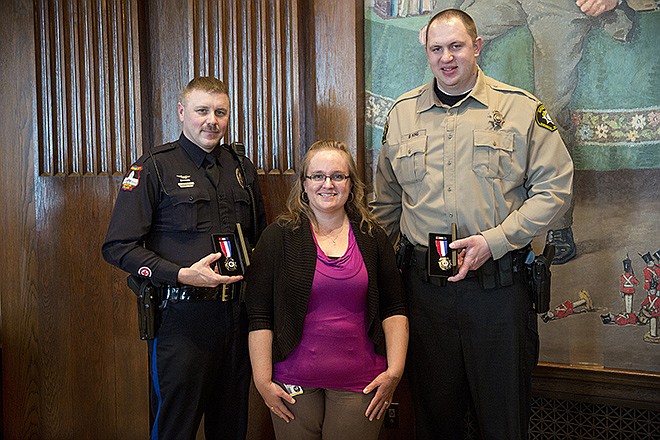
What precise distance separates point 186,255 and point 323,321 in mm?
578

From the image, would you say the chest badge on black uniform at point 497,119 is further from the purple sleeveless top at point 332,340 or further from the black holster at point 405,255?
the purple sleeveless top at point 332,340

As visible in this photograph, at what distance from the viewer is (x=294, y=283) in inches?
89.7

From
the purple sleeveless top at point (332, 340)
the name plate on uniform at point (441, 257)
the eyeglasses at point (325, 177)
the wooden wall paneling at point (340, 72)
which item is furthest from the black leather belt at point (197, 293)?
the wooden wall paneling at point (340, 72)

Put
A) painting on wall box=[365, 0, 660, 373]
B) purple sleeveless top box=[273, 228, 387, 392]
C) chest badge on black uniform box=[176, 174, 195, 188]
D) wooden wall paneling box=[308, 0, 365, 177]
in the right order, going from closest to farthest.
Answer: purple sleeveless top box=[273, 228, 387, 392]
chest badge on black uniform box=[176, 174, 195, 188]
painting on wall box=[365, 0, 660, 373]
wooden wall paneling box=[308, 0, 365, 177]

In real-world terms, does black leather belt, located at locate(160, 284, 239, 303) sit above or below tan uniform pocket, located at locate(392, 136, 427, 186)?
below

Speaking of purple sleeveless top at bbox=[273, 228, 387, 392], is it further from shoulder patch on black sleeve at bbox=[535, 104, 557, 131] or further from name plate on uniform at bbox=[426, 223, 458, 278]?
shoulder patch on black sleeve at bbox=[535, 104, 557, 131]

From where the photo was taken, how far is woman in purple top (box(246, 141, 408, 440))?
89.1 inches

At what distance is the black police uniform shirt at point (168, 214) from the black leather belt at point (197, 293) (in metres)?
0.07

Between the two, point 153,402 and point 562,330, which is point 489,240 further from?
point 153,402

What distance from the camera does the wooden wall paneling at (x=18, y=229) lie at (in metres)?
3.33

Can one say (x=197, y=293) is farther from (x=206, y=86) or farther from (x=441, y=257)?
(x=441, y=257)

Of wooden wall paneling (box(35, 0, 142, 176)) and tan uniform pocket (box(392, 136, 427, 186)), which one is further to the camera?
wooden wall paneling (box(35, 0, 142, 176))

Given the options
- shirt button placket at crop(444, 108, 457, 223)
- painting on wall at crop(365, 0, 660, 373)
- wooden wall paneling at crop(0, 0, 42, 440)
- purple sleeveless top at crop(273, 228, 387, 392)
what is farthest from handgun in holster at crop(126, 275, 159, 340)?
painting on wall at crop(365, 0, 660, 373)

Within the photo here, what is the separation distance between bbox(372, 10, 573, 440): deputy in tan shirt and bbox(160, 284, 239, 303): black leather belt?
0.66 meters
